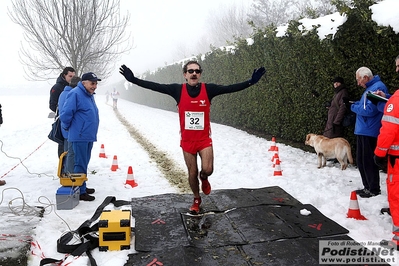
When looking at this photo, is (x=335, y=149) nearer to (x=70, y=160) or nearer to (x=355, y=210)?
(x=355, y=210)

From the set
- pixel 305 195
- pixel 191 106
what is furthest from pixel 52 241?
pixel 305 195

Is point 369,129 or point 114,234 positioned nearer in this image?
point 114,234

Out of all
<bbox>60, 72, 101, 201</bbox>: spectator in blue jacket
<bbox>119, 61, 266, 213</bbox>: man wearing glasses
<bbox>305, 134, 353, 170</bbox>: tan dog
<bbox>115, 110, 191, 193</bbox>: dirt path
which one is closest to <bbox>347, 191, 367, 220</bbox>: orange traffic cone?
<bbox>119, 61, 266, 213</bbox>: man wearing glasses

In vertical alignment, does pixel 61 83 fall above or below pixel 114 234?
above

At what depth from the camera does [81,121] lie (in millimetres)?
5793

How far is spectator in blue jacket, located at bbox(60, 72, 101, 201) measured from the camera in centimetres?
572

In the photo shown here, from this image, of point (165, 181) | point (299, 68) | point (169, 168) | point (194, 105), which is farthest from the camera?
point (299, 68)

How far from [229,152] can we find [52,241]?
20.7ft

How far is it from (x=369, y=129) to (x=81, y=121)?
492 cm

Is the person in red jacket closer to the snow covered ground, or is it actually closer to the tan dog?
the snow covered ground

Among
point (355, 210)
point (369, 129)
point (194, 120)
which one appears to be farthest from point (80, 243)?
point (369, 129)

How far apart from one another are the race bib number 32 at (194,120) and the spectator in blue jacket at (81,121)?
2014 mm

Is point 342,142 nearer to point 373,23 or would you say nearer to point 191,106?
point 373,23

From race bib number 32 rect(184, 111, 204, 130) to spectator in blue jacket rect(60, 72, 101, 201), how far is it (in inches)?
79.3
